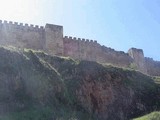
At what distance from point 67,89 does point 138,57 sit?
865 inches

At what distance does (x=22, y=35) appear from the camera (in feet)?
136

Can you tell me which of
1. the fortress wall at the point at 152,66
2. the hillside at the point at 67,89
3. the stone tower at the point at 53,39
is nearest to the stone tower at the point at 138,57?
the fortress wall at the point at 152,66

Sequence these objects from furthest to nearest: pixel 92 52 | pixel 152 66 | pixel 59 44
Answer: pixel 152 66
pixel 92 52
pixel 59 44

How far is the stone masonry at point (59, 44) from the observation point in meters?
40.9

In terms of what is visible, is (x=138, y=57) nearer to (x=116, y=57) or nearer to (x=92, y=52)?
(x=116, y=57)

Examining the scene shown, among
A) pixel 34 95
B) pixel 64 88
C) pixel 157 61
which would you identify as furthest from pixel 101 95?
pixel 157 61

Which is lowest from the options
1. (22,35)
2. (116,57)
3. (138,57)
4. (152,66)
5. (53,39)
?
(152,66)

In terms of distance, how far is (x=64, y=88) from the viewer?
27.7m

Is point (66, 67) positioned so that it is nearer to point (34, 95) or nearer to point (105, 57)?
point (34, 95)

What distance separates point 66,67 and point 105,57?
16.0m

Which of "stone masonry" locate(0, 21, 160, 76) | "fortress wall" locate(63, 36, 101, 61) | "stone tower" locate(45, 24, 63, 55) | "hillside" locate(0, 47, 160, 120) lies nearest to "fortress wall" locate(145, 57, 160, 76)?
"stone masonry" locate(0, 21, 160, 76)

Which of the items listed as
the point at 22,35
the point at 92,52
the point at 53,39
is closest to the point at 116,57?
the point at 92,52

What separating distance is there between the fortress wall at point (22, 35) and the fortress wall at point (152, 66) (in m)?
15.2

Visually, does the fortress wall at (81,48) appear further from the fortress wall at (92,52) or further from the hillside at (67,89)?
the hillside at (67,89)
